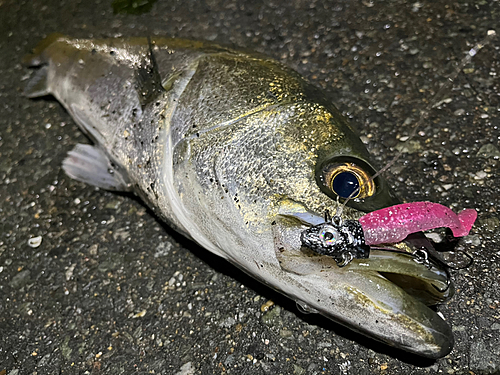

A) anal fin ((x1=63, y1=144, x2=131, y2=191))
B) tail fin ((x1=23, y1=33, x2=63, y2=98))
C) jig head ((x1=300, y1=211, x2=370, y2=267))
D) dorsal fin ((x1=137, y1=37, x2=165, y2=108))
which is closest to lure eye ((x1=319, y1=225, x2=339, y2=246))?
jig head ((x1=300, y1=211, x2=370, y2=267))

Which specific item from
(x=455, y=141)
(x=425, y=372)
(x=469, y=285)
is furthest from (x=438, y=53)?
(x=425, y=372)

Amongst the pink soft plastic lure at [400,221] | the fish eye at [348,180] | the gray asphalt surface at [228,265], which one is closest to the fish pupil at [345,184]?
the fish eye at [348,180]

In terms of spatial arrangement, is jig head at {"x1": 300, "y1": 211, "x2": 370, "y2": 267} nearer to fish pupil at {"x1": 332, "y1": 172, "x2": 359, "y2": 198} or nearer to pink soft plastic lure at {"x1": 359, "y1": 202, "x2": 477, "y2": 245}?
pink soft plastic lure at {"x1": 359, "y1": 202, "x2": 477, "y2": 245}

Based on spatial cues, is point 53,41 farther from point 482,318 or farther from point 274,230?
point 482,318

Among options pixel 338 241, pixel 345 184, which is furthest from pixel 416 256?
pixel 345 184

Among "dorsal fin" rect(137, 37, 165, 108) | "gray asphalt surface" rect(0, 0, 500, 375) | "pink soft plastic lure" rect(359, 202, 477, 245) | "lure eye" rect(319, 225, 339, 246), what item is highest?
"dorsal fin" rect(137, 37, 165, 108)
